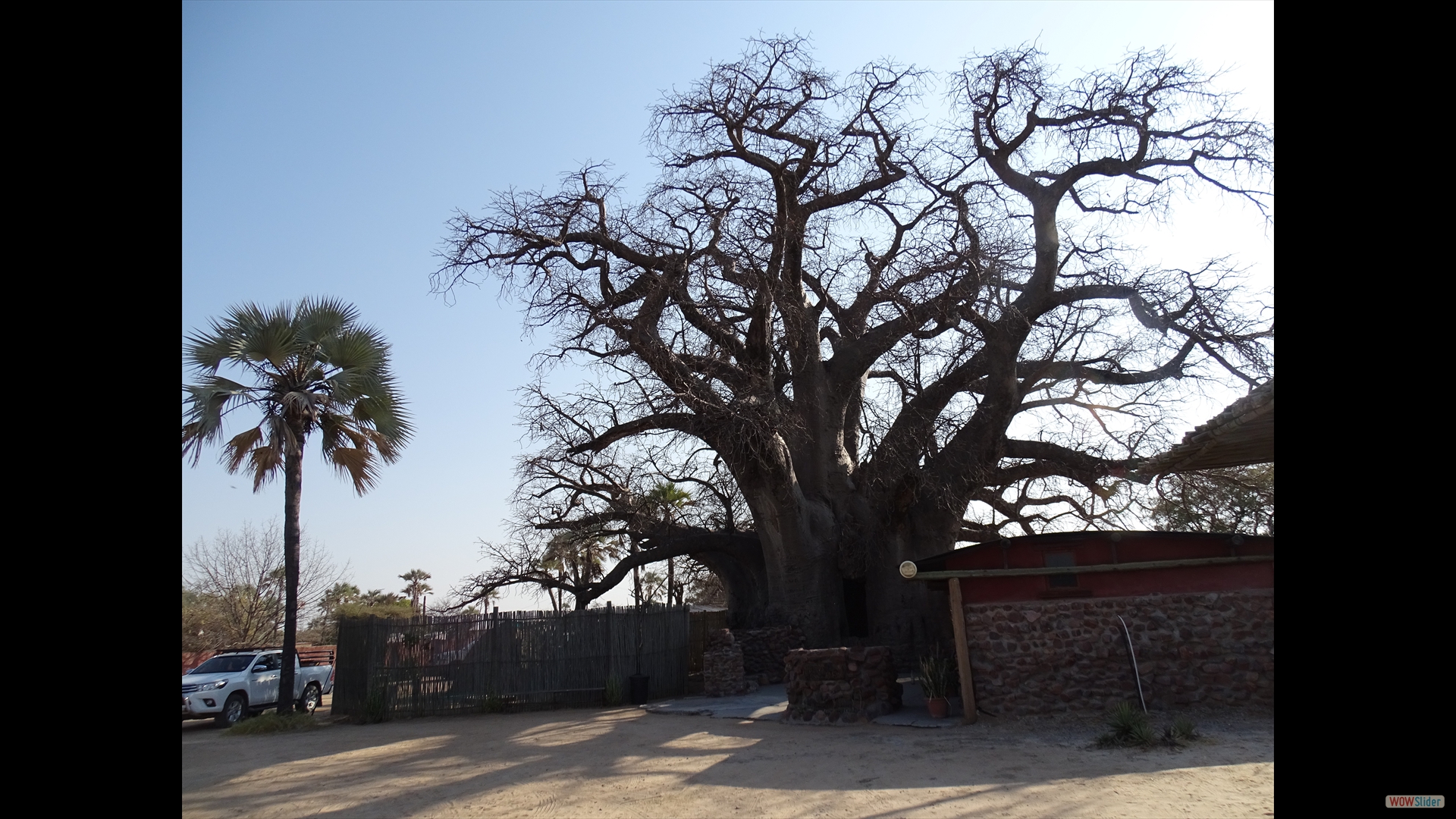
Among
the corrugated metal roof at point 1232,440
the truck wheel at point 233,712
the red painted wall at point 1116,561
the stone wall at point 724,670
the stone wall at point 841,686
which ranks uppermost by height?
the corrugated metal roof at point 1232,440

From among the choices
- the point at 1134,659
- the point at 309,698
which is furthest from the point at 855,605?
the point at 309,698

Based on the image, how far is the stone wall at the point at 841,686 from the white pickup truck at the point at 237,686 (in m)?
9.86

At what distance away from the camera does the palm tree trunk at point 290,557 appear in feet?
53.8

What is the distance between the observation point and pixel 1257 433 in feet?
25.6

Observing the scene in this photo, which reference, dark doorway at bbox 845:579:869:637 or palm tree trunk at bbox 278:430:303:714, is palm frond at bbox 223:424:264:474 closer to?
palm tree trunk at bbox 278:430:303:714

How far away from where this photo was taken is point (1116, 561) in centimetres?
1244

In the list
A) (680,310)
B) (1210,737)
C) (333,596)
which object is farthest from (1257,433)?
(333,596)

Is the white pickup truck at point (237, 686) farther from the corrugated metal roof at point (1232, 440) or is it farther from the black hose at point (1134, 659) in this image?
the corrugated metal roof at point (1232, 440)

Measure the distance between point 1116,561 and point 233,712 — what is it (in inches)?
628

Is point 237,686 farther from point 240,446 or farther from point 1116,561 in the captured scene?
point 1116,561

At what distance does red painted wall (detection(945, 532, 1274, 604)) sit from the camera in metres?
12.1

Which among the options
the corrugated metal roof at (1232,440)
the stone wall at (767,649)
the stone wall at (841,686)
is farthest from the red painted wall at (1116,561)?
the stone wall at (767,649)

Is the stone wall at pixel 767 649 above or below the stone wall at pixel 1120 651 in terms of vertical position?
below


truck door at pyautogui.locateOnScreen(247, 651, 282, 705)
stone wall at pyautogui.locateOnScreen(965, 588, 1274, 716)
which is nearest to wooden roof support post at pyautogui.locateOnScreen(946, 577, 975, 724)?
stone wall at pyautogui.locateOnScreen(965, 588, 1274, 716)
